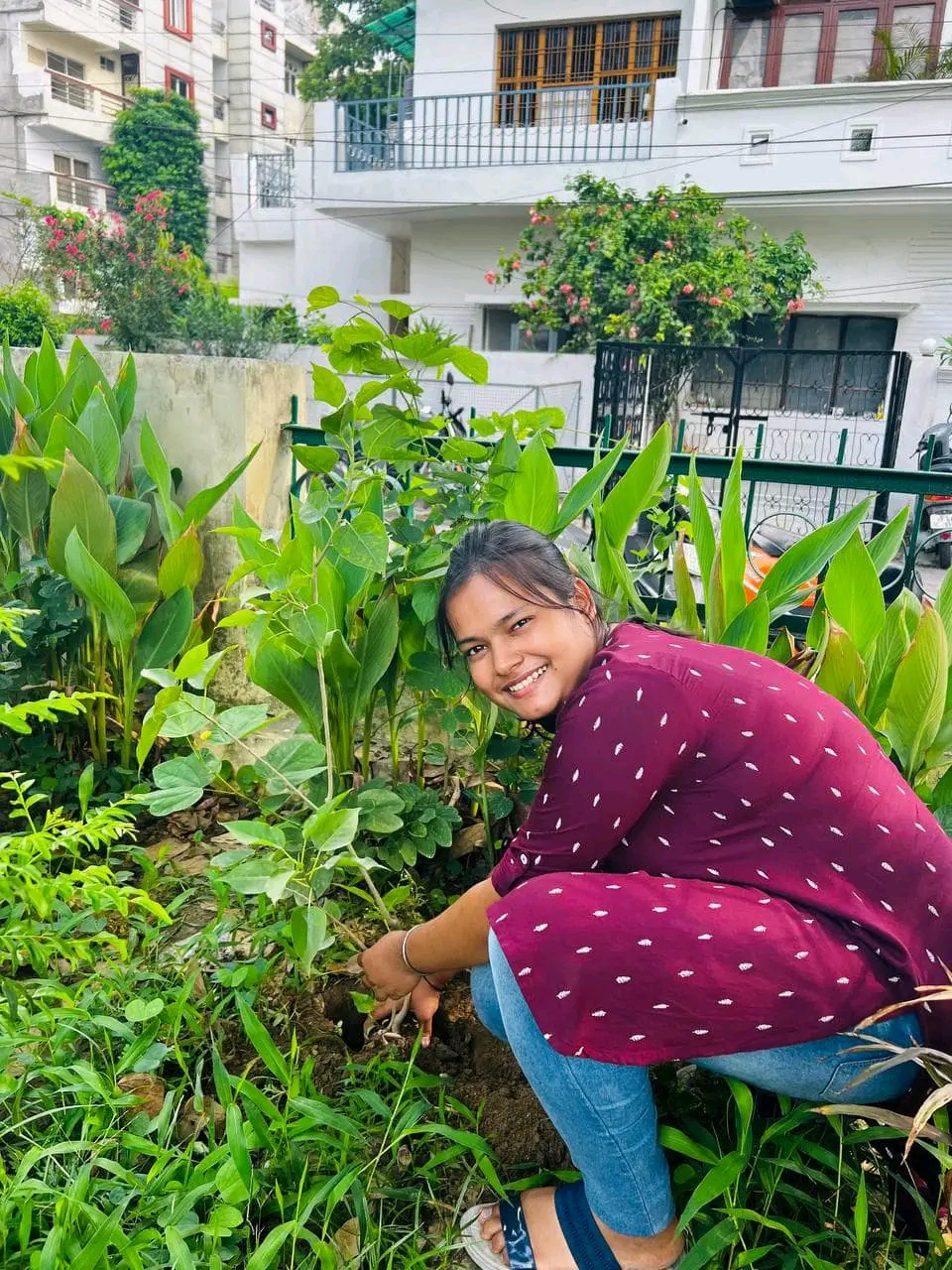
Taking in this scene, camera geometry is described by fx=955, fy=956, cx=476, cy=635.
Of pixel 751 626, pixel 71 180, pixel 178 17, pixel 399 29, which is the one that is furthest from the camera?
pixel 178 17

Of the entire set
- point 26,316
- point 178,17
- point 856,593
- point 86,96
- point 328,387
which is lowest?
point 856,593

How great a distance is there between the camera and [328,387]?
1.55m

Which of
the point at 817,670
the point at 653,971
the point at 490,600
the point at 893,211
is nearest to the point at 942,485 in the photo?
the point at 817,670

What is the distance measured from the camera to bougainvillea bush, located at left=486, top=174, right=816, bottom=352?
9688 mm

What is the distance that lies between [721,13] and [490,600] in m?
12.5

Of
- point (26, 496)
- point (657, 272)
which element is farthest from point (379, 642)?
point (657, 272)

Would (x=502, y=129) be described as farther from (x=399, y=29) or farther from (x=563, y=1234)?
(x=563, y=1234)

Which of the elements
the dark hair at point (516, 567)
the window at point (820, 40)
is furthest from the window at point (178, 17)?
the dark hair at point (516, 567)

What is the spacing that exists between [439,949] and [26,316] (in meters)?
12.6

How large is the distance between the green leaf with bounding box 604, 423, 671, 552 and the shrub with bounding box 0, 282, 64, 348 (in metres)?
11.3

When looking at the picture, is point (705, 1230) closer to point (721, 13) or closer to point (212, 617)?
point (212, 617)

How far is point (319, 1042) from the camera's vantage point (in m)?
1.38

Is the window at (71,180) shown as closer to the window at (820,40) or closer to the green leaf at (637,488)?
the window at (820,40)

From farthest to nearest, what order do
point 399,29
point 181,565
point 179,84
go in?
1. point 179,84
2. point 399,29
3. point 181,565
